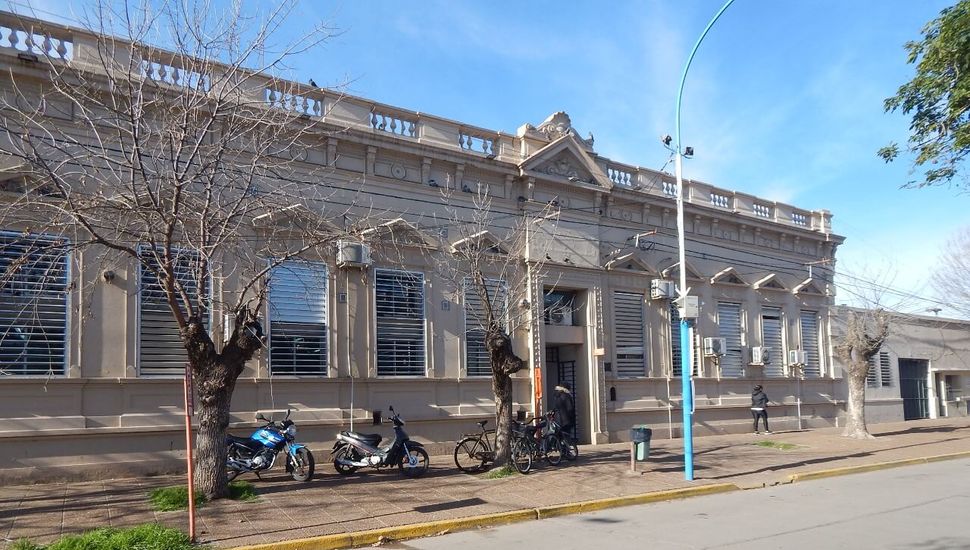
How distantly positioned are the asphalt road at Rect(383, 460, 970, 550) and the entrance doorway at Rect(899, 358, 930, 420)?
19126 millimetres

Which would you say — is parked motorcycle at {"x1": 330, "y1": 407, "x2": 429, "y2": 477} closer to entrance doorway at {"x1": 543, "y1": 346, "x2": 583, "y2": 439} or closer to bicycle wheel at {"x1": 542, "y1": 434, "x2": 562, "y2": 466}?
bicycle wheel at {"x1": 542, "y1": 434, "x2": 562, "y2": 466}

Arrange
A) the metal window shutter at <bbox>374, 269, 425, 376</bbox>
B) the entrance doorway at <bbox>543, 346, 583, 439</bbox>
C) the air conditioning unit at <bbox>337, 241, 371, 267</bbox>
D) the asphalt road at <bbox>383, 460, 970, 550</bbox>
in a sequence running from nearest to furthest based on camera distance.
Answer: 1. the asphalt road at <bbox>383, 460, 970, 550</bbox>
2. the air conditioning unit at <bbox>337, 241, 371, 267</bbox>
3. the metal window shutter at <bbox>374, 269, 425, 376</bbox>
4. the entrance doorway at <bbox>543, 346, 583, 439</bbox>

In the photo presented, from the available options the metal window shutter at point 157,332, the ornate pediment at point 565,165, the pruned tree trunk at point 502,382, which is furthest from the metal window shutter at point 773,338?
the metal window shutter at point 157,332

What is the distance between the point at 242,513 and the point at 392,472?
4.28 meters

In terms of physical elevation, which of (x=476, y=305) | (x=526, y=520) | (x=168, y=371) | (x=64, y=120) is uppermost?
(x=64, y=120)

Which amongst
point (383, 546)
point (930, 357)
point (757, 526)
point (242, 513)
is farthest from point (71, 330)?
point (930, 357)

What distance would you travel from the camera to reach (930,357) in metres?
32.1

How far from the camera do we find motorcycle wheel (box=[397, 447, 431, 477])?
14.0 meters

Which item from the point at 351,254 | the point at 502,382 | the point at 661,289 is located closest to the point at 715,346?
the point at 661,289

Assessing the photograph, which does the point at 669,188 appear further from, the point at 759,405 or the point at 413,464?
the point at 413,464

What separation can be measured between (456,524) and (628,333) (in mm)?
12084

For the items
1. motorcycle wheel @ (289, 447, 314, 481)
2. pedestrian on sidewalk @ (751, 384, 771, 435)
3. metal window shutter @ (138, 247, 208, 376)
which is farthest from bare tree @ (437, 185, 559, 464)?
pedestrian on sidewalk @ (751, 384, 771, 435)

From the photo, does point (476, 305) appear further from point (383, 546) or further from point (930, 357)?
point (930, 357)

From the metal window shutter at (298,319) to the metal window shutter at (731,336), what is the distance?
13481 mm
